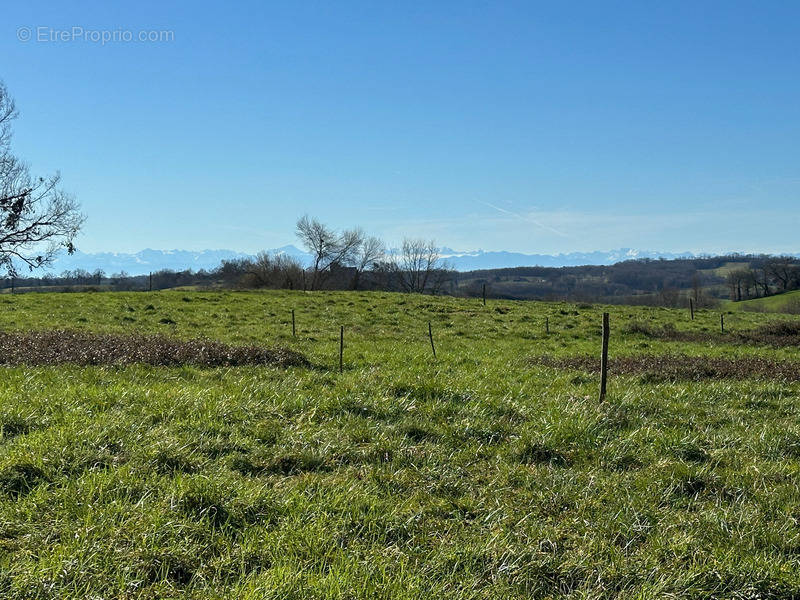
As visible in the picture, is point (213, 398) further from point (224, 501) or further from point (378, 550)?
point (378, 550)

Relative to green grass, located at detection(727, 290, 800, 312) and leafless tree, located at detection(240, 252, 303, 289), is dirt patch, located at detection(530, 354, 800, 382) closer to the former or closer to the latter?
leafless tree, located at detection(240, 252, 303, 289)

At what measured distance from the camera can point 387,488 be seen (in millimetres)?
5754

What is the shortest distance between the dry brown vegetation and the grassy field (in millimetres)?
1176

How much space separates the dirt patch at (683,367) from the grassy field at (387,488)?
87.2 inches

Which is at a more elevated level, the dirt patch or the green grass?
the green grass

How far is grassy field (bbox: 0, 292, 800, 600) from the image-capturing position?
4117 millimetres

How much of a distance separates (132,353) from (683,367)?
15.0 m

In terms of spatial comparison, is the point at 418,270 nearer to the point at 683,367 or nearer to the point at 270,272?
the point at 270,272

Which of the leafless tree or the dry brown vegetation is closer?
the dry brown vegetation

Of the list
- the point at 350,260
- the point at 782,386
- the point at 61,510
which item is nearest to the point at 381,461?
the point at 61,510

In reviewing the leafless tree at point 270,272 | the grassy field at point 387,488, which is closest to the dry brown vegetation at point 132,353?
the grassy field at point 387,488

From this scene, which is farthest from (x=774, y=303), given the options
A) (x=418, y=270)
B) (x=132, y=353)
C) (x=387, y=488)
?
(x=387, y=488)

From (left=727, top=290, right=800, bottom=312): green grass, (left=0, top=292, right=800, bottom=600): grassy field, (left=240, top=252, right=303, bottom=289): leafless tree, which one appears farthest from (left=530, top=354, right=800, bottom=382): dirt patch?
(left=727, top=290, right=800, bottom=312): green grass

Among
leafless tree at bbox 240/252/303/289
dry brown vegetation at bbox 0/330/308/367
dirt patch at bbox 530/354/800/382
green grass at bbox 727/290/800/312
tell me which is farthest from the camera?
green grass at bbox 727/290/800/312
